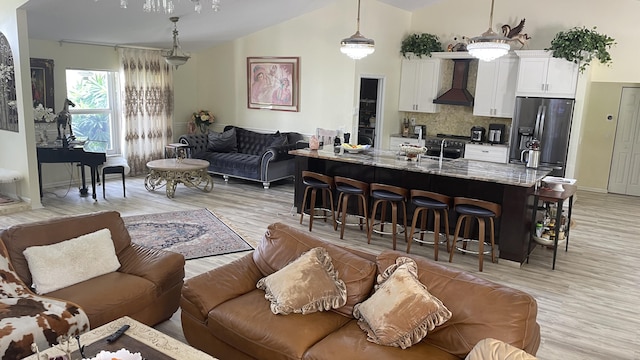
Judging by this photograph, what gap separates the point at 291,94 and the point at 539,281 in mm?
5456

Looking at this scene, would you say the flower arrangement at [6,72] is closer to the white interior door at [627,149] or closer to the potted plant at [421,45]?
the potted plant at [421,45]

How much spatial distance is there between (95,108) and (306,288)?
707 centimetres

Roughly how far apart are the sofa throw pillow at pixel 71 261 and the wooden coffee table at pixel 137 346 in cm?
77

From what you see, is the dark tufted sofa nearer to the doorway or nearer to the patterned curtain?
the patterned curtain

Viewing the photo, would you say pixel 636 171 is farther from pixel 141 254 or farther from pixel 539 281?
pixel 141 254

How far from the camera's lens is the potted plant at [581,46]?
272 inches

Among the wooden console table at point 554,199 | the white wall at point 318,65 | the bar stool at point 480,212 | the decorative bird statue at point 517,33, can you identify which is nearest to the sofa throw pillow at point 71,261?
the bar stool at point 480,212

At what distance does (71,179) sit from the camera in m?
8.09

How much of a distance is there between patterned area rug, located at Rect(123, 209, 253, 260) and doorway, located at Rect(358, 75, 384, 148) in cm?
341

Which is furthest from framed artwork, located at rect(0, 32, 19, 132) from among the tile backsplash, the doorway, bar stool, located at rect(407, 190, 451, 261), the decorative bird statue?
the decorative bird statue

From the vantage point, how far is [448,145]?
8586 millimetres

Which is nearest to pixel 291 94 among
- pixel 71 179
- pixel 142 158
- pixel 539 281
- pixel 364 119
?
pixel 364 119

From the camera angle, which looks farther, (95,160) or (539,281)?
(95,160)

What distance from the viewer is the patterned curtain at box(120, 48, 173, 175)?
8.54 metres
